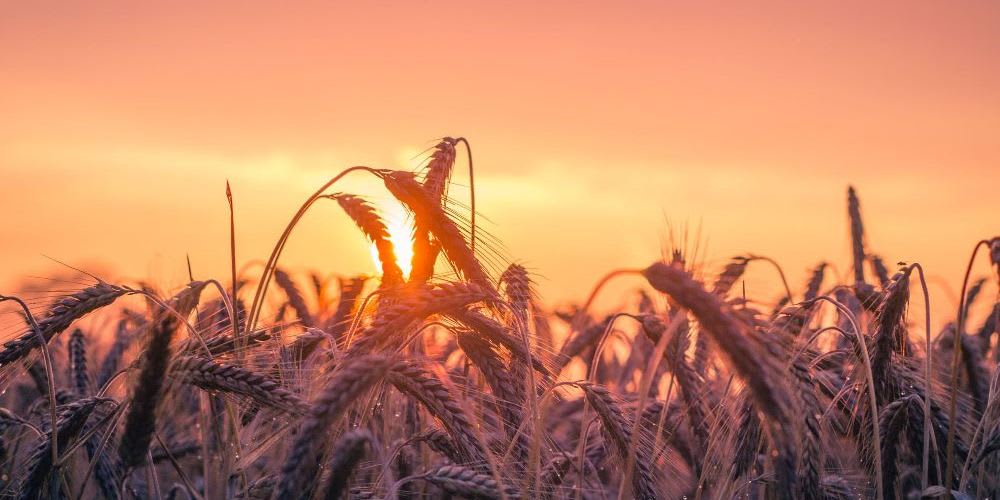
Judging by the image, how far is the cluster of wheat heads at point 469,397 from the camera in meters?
2.96

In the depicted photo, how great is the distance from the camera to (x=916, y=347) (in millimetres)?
5668

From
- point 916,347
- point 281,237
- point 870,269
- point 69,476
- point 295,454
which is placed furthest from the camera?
point 870,269

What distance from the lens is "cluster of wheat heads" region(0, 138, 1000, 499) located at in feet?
9.70

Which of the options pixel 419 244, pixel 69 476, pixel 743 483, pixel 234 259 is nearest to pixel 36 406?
pixel 69 476

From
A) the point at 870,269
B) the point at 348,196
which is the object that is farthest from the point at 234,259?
the point at 870,269

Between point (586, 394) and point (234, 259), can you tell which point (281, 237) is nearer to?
point (234, 259)

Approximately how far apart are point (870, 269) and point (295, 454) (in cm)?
699

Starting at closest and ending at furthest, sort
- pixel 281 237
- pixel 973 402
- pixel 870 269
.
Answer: pixel 281 237 < pixel 973 402 < pixel 870 269

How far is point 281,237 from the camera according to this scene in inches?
158

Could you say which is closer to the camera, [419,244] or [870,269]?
[419,244]

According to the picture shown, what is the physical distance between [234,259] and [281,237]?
236 mm

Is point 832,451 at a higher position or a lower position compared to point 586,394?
lower

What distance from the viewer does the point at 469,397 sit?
154 inches

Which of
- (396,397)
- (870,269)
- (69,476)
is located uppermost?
(870,269)
